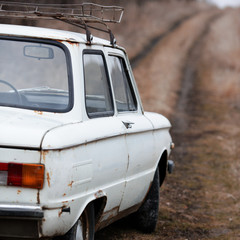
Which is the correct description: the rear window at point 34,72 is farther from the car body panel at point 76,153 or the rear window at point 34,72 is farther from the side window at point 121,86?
the side window at point 121,86

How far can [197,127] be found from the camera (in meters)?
13.3

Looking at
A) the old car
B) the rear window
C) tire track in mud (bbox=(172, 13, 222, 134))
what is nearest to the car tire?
the old car

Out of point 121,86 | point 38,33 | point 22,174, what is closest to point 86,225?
point 22,174

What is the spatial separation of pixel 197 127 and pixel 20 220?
9947mm

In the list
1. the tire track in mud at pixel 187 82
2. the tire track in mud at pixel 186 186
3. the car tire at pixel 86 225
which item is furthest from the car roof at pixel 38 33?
the tire track in mud at pixel 187 82

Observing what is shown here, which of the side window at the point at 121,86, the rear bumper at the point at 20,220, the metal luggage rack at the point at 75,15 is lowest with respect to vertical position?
the rear bumper at the point at 20,220

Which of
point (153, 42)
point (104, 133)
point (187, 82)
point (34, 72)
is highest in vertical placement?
point (153, 42)

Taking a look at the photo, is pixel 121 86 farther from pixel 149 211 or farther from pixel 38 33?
pixel 149 211

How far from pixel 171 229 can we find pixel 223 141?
5.77 meters

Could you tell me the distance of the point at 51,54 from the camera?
4.50 meters

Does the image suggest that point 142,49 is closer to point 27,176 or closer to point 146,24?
point 146,24

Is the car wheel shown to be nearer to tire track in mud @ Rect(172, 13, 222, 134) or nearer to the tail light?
the tail light

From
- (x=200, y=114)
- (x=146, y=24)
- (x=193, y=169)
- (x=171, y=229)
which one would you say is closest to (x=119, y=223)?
(x=171, y=229)

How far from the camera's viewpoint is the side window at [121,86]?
16.8ft
